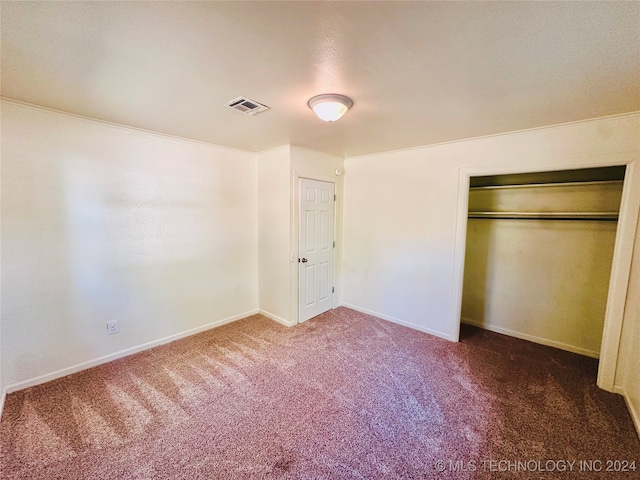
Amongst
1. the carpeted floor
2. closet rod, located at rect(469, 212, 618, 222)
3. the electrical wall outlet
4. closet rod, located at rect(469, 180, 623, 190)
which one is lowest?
the carpeted floor

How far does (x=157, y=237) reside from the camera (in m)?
2.93

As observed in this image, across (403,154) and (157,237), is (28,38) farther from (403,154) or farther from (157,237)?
(403,154)

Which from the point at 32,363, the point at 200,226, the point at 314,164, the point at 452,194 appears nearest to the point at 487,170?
the point at 452,194

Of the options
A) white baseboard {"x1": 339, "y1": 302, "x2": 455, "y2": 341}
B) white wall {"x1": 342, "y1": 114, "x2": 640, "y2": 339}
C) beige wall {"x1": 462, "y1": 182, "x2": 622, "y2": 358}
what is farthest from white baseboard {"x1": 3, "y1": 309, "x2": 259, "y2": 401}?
beige wall {"x1": 462, "y1": 182, "x2": 622, "y2": 358}

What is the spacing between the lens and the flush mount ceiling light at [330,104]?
6.11ft

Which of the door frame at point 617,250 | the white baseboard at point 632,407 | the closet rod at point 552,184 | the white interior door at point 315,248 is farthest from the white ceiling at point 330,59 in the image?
the white baseboard at point 632,407

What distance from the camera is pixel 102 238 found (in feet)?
8.40

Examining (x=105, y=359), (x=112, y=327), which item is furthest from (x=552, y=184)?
(x=105, y=359)

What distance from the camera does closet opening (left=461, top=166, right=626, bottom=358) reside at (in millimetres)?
2820

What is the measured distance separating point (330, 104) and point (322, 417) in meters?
2.32

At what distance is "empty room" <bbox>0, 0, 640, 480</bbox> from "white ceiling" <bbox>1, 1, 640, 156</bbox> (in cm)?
2

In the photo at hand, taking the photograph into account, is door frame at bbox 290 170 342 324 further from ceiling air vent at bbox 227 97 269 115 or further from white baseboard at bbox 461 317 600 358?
white baseboard at bbox 461 317 600 358

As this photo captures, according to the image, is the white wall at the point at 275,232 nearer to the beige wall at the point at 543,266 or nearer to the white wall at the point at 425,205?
the white wall at the point at 425,205

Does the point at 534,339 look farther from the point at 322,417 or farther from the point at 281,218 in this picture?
the point at 281,218
